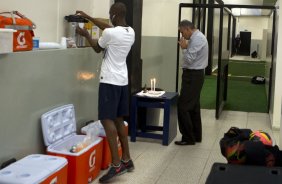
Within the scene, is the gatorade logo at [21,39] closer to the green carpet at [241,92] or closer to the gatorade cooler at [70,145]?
the gatorade cooler at [70,145]

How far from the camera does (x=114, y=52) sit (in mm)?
3736

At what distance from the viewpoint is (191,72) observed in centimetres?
500

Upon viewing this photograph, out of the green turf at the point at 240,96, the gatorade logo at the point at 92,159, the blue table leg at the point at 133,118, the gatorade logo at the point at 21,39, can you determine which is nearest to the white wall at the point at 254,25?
the green turf at the point at 240,96

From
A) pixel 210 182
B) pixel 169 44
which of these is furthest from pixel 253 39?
pixel 210 182

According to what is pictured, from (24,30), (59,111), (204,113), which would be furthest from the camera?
(204,113)

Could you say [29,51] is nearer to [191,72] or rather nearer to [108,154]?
[108,154]

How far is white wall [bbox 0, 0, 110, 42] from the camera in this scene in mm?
3625

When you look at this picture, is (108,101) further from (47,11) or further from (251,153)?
(251,153)

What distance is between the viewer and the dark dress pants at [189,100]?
5.01 m

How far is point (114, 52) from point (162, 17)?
3.95 m

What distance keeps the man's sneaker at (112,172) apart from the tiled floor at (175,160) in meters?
0.06

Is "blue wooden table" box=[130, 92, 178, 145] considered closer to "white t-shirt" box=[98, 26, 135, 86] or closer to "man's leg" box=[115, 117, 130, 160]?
"man's leg" box=[115, 117, 130, 160]

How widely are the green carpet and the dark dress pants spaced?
2.80 metres

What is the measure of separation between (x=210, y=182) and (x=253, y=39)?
571 inches
